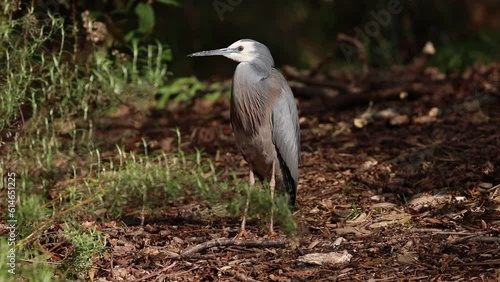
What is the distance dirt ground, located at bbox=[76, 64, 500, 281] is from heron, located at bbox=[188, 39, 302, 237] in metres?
0.32

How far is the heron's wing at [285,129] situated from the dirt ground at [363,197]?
0.27m

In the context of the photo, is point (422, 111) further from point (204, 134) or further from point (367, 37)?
point (367, 37)

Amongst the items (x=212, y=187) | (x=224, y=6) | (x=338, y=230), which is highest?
(x=224, y=6)

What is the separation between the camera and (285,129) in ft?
17.3

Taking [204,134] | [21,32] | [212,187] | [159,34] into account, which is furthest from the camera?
[159,34]

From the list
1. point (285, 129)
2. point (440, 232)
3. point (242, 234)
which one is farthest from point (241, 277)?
point (285, 129)

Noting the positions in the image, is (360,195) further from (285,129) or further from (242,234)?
(242,234)

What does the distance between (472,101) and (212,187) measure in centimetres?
343

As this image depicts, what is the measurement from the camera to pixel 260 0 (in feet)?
35.2

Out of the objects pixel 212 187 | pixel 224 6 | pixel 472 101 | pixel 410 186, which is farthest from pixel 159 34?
pixel 212 187

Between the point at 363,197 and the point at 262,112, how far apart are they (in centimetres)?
81

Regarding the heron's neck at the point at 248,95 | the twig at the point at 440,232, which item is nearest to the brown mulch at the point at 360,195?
the twig at the point at 440,232

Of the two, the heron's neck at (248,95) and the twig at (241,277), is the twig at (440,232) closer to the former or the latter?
the twig at (241,277)

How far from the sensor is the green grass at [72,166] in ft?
13.0
